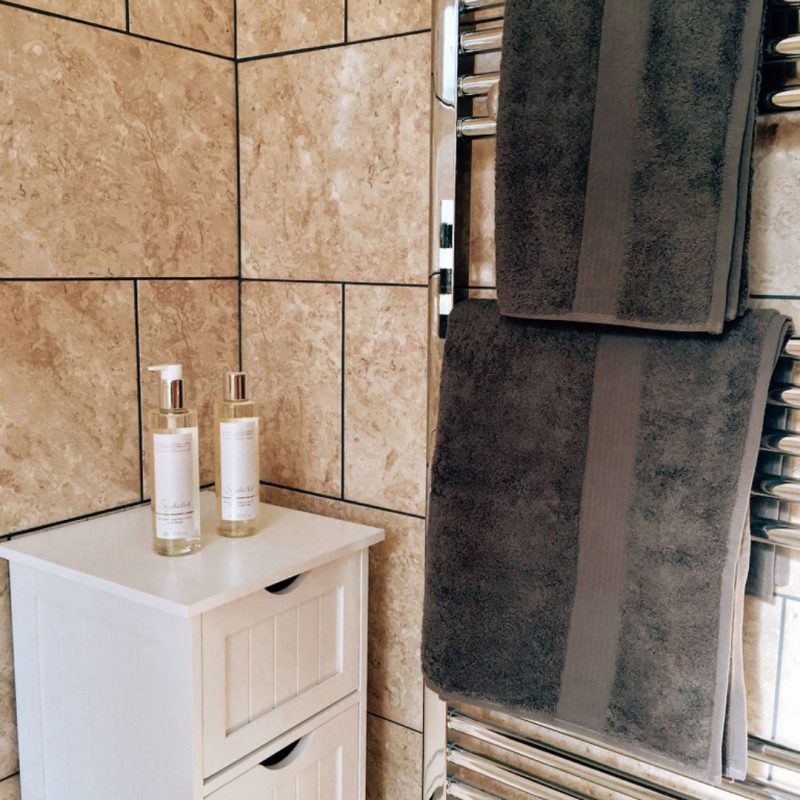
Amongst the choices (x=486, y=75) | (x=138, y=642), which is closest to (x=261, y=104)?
(x=486, y=75)

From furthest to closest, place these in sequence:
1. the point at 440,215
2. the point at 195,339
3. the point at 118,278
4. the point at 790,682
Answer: the point at 195,339, the point at 118,278, the point at 440,215, the point at 790,682

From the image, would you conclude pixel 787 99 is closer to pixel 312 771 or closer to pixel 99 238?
pixel 99 238

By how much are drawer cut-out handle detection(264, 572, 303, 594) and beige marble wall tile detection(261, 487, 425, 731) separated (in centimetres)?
19

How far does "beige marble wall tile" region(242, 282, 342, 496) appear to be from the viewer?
117 centimetres

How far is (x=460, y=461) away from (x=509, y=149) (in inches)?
12.5

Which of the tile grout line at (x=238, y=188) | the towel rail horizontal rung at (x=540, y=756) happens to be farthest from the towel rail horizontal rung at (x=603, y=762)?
the tile grout line at (x=238, y=188)

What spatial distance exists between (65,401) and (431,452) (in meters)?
0.43

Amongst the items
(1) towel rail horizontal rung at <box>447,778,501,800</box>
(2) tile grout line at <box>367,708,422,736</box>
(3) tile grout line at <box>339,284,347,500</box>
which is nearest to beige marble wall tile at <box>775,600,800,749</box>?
(1) towel rail horizontal rung at <box>447,778,501,800</box>

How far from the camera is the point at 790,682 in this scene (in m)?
0.87

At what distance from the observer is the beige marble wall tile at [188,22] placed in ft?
3.53

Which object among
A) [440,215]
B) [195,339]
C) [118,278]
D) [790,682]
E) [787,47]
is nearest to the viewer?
[787,47]

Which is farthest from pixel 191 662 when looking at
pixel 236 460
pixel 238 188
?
pixel 238 188

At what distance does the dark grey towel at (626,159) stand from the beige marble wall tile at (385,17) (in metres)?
0.21

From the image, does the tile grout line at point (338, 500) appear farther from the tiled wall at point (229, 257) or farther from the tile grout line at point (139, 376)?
the tile grout line at point (139, 376)
